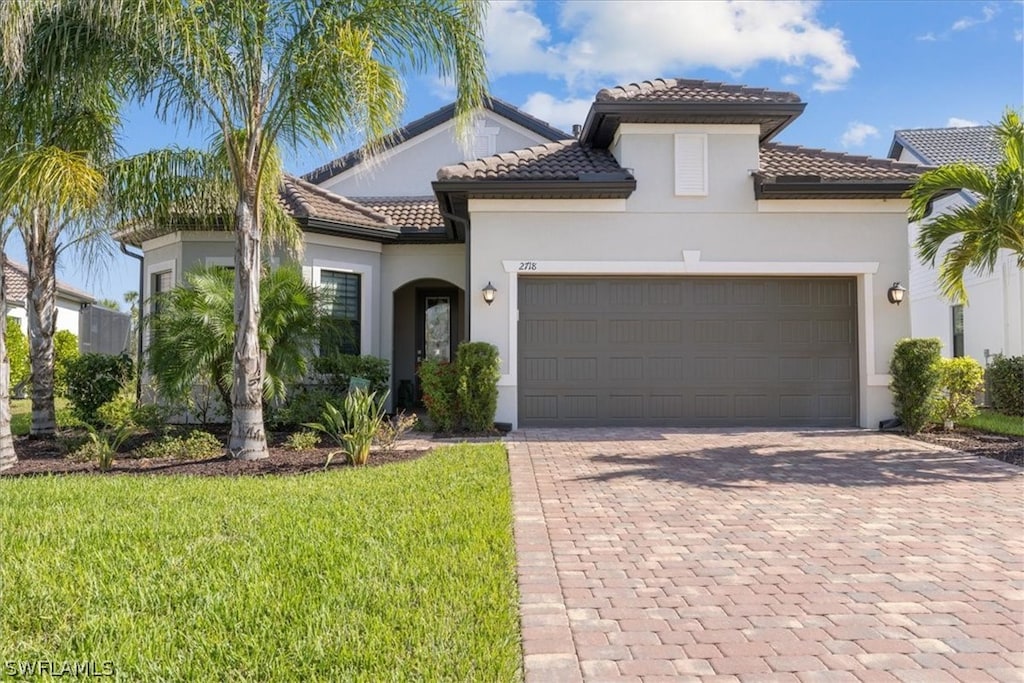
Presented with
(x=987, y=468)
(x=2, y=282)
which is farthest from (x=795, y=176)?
(x=2, y=282)

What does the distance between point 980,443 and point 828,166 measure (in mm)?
5342

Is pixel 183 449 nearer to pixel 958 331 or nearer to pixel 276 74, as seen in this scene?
pixel 276 74

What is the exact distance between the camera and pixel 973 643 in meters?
3.22

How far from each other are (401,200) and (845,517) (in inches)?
537

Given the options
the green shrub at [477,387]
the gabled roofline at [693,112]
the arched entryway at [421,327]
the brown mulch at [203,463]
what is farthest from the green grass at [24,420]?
the gabled roofline at [693,112]

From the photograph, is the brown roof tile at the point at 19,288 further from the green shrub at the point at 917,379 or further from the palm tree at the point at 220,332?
the green shrub at the point at 917,379

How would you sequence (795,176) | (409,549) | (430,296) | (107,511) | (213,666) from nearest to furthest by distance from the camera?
(213,666) → (409,549) → (107,511) → (795,176) → (430,296)

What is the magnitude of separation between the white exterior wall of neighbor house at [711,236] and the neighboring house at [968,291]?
329cm

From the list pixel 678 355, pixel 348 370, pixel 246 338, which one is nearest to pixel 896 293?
pixel 678 355

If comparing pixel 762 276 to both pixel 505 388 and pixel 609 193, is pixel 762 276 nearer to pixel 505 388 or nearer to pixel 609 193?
pixel 609 193

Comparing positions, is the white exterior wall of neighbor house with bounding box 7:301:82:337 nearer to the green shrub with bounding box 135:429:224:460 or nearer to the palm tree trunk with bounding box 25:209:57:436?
the palm tree trunk with bounding box 25:209:57:436

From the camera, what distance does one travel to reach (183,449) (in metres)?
8.23

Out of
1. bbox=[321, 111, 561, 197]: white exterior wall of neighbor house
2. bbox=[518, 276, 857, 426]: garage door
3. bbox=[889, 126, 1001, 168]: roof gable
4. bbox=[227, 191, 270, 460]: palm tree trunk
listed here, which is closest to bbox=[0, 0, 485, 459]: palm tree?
bbox=[227, 191, 270, 460]: palm tree trunk

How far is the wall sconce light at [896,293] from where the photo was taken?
1095 cm
